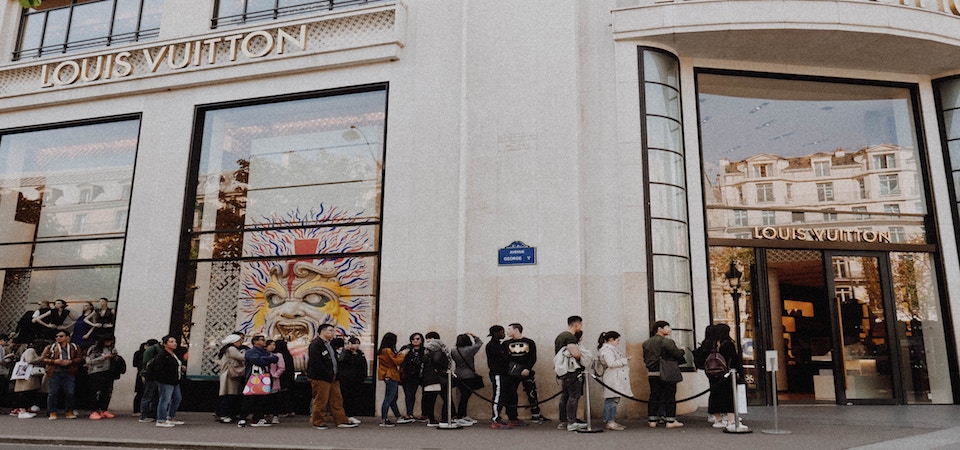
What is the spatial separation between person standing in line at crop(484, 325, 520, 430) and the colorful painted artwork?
11.0 feet

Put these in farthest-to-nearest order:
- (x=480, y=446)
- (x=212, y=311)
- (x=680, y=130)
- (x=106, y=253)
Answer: (x=106, y=253)
(x=212, y=311)
(x=680, y=130)
(x=480, y=446)

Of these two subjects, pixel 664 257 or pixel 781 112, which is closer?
pixel 664 257

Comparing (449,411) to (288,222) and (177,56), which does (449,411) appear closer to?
(288,222)

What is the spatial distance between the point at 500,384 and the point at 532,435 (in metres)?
1.26

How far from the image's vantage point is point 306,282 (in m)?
14.2

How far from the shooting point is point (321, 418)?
36.8 ft

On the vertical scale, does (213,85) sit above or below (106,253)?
above

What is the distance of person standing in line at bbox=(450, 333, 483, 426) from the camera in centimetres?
1139

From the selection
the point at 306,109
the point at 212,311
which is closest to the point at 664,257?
the point at 306,109

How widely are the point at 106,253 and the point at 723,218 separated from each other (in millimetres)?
13508

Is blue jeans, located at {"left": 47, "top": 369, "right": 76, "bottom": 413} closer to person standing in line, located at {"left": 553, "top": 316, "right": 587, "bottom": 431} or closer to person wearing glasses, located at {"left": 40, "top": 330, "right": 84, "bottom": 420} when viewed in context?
person wearing glasses, located at {"left": 40, "top": 330, "right": 84, "bottom": 420}

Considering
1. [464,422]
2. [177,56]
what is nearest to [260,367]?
[464,422]

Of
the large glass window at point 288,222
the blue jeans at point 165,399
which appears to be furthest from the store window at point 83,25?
the blue jeans at point 165,399

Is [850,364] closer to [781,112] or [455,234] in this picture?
[781,112]
